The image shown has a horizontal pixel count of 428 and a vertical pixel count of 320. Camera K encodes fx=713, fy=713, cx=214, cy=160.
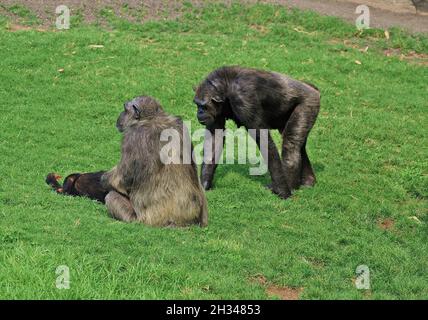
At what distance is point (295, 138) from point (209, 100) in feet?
4.53

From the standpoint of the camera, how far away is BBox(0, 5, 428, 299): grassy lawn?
21.3ft

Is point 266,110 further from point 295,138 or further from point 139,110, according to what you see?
point 139,110

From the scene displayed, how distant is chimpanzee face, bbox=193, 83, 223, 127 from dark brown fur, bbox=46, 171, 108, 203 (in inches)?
68.5

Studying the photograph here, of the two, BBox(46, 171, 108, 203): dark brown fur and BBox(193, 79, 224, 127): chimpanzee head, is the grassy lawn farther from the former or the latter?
BBox(193, 79, 224, 127): chimpanzee head

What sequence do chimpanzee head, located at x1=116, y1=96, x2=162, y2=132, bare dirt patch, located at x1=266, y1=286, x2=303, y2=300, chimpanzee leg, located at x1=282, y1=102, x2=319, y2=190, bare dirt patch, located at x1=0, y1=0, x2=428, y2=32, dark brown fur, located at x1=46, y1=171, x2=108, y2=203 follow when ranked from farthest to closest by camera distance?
bare dirt patch, located at x1=0, y1=0, x2=428, y2=32 < chimpanzee leg, located at x1=282, y1=102, x2=319, y2=190 < dark brown fur, located at x1=46, y1=171, x2=108, y2=203 < chimpanzee head, located at x1=116, y1=96, x2=162, y2=132 < bare dirt patch, located at x1=266, y1=286, x2=303, y2=300

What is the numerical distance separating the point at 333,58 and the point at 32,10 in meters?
8.17

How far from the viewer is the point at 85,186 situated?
9.26 meters

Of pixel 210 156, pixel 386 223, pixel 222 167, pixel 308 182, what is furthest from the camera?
pixel 222 167

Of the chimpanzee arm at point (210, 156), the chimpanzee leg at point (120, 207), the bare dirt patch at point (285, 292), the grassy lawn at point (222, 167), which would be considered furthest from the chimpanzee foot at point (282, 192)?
the bare dirt patch at point (285, 292)

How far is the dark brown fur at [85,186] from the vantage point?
9.12m

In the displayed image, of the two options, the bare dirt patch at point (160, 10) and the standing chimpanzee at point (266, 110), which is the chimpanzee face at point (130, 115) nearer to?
the standing chimpanzee at point (266, 110)

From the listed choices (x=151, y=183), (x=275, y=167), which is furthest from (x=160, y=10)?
(x=151, y=183)

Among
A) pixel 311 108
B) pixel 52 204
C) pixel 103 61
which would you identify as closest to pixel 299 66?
pixel 103 61

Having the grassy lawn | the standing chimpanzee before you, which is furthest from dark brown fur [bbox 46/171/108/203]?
the standing chimpanzee
